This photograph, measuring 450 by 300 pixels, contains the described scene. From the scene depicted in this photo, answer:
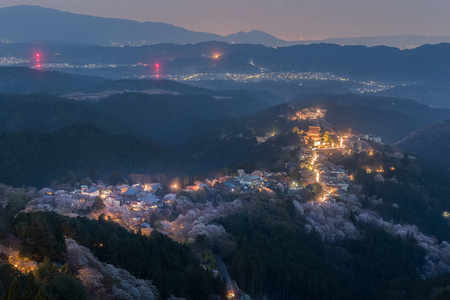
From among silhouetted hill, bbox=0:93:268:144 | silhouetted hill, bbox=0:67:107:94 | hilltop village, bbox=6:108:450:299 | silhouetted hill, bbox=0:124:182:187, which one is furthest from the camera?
silhouetted hill, bbox=0:67:107:94

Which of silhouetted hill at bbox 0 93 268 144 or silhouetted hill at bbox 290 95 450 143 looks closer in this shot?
silhouetted hill at bbox 0 93 268 144

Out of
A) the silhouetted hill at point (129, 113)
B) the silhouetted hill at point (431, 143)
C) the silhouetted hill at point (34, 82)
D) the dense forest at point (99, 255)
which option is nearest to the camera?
the dense forest at point (99, 255)

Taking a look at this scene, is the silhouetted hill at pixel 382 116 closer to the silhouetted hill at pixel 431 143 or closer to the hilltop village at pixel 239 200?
the silhouetted hill at pixel 431 143

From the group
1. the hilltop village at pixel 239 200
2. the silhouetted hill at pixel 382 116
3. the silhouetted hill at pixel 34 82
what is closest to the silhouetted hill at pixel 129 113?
the silhouetted hill at pixel 382 116

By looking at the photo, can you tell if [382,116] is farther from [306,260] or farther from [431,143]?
[306,260]

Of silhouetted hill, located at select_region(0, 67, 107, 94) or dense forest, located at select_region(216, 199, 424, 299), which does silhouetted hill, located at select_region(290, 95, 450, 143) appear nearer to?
dense forest, located at select_region(216, 199, 424, 299)

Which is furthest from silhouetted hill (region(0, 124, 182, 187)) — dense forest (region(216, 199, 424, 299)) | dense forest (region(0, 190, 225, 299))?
dense forest (region(0, 190, 225, 299))

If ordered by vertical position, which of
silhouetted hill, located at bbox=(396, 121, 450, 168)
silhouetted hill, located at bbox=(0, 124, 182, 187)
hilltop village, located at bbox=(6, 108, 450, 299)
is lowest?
silhouetted hill, located at bbox=(396, 121, 450, 168)

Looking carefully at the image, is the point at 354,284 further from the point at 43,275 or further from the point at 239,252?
the point at 43,275

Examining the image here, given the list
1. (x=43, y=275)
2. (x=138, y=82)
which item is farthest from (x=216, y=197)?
(x=138, y=82)
